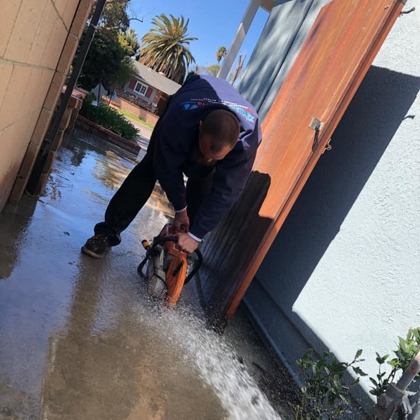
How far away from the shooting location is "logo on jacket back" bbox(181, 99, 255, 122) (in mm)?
2926

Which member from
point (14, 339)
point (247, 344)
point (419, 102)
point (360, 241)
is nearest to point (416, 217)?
point (360, 241)

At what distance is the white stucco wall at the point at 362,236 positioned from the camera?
2572 millimetres

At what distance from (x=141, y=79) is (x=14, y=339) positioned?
48005 millimetres

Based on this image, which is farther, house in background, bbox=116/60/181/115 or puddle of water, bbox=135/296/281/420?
house in background, bbox=116/60/181/115

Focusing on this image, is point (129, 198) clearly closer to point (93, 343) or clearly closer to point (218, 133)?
point (218, 133)

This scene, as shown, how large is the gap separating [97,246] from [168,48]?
52333 mm

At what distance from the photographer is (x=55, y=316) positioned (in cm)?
233

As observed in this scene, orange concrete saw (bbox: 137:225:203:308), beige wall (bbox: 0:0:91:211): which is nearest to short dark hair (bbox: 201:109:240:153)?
orange concrete saw (bbox: 137:225:203:308)

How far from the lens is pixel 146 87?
50469 millimetres

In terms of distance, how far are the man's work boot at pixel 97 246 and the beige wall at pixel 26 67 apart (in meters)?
0.69

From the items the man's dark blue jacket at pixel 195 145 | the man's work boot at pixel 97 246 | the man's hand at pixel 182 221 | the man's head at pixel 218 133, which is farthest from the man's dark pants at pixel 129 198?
the man's head at pixel 218 133

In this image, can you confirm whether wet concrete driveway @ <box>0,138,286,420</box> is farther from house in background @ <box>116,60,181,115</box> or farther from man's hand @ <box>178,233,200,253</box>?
house in background @ <box>116,60,181,115</box>

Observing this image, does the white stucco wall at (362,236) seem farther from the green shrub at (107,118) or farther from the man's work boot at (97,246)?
the green shrub at (107,118)

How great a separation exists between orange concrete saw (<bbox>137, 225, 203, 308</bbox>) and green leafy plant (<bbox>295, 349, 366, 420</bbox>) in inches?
42.0
